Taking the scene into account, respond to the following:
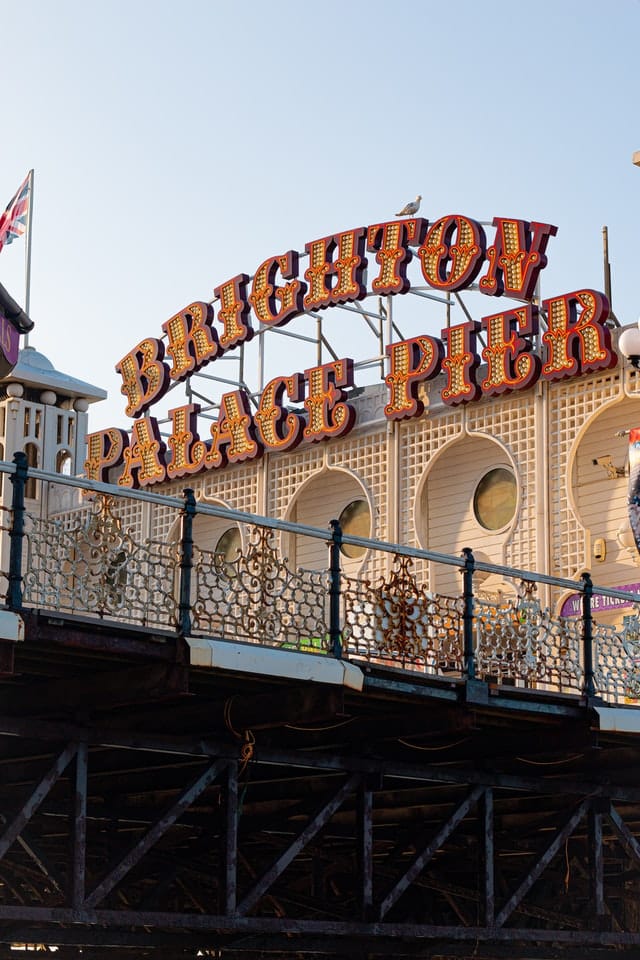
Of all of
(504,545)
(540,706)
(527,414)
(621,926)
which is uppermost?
(527,414)

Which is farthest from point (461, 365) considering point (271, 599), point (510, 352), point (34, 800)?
point (34, 800)

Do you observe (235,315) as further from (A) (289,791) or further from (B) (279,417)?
(A) (289,791)

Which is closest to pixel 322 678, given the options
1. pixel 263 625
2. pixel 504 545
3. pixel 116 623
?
pixel 263 625

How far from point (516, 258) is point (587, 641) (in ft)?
35.2

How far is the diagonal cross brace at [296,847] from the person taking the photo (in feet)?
54.3

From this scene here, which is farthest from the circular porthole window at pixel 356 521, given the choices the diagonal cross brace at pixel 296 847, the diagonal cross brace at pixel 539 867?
the diagonal cross brace at pixel 296 847

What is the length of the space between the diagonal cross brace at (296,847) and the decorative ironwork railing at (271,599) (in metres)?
1.57

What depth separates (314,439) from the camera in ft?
99.4

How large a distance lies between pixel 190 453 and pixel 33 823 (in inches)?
481

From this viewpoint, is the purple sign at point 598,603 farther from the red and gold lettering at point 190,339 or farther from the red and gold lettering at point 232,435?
the red and gold lettering at point 190,339

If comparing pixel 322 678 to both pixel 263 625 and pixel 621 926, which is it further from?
pixel 621 926

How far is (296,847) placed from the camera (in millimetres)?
17031

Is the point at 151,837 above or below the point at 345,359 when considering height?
below

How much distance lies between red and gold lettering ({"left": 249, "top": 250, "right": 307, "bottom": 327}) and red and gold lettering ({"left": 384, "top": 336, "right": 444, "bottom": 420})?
356cm
